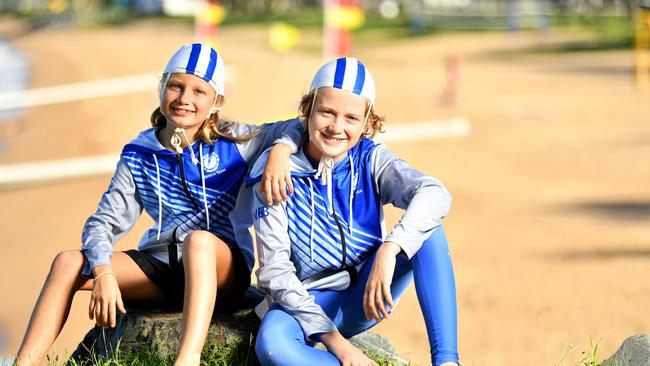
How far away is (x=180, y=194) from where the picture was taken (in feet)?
13.4

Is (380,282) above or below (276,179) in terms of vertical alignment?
below

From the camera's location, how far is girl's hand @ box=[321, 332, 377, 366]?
3.74m

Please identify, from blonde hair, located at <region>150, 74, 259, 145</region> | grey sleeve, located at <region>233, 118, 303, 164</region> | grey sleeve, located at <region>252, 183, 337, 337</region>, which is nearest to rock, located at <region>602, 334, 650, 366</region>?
grey sleeve, located at <region>252, 183, 337, 337</region>

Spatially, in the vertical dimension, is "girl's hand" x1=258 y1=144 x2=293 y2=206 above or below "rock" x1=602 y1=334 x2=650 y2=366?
above

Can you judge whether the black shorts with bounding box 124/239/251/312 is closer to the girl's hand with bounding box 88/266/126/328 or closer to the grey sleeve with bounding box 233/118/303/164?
the girl's hand with bounding box 88/266/126/328

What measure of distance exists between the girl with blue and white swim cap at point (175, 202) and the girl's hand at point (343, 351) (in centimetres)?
45

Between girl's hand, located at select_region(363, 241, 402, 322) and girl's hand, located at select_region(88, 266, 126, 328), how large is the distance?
0.86 metres

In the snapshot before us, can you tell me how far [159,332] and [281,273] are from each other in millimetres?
613

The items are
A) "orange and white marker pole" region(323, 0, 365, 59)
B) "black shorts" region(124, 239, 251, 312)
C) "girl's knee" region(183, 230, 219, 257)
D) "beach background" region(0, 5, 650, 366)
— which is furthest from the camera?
"orange and white marker pole" region(323, 0, 365, 59)

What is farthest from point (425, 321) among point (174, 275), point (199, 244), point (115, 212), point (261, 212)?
point (115, 212)

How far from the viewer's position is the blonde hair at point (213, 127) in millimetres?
4086

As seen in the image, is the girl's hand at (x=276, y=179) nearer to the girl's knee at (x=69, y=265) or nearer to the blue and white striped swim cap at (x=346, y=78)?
the blue and white striped swim cap at (x=346, y=78)

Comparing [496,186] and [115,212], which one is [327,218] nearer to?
[115,212]

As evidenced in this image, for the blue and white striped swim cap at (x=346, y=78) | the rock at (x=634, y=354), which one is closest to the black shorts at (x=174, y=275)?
the blue and white striped swim cap at (x=346, y=78)
